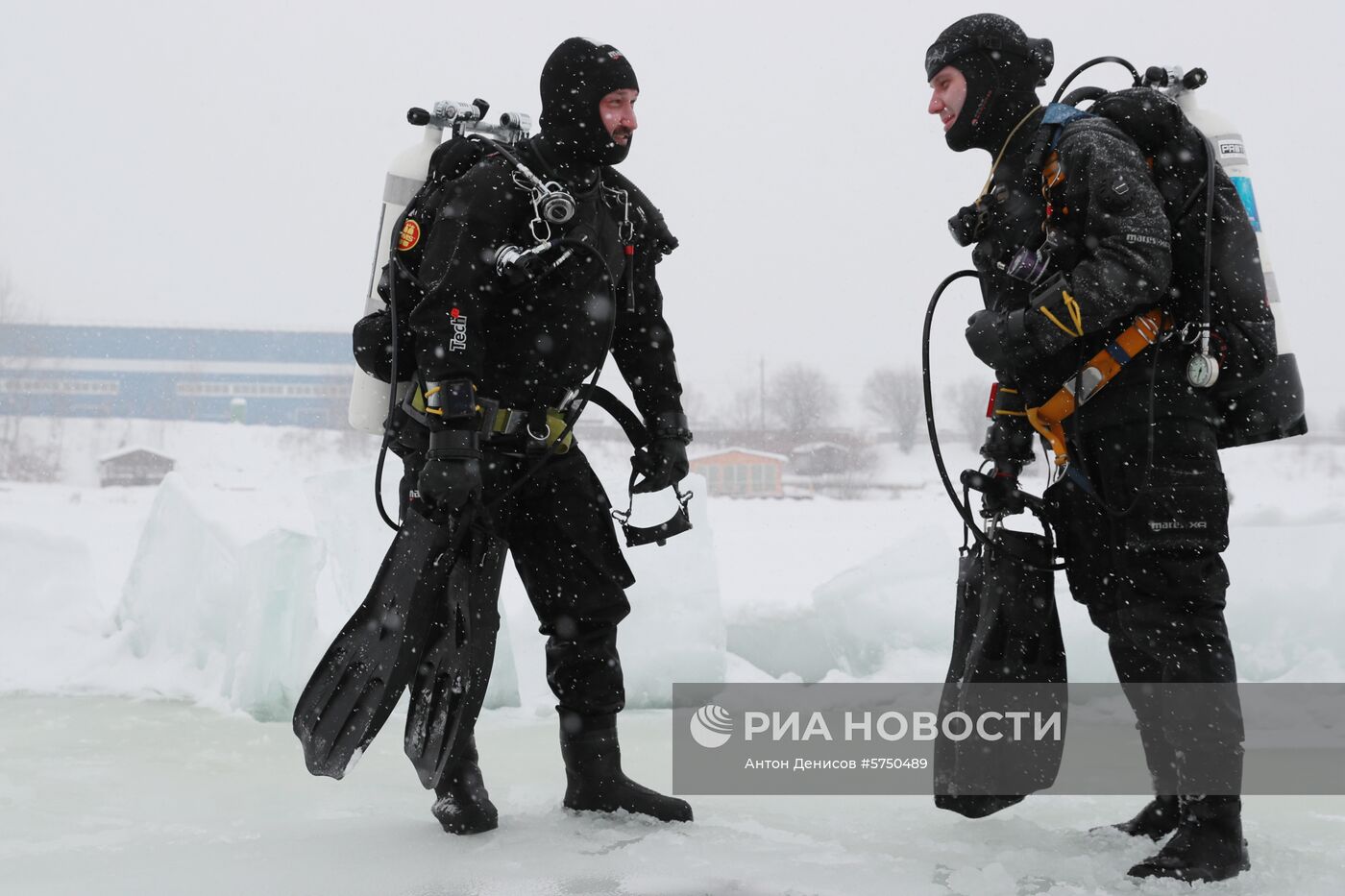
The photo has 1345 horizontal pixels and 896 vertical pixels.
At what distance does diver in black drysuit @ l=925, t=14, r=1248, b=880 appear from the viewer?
6.51ft

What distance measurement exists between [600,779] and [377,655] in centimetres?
61

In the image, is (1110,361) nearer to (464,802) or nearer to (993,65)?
(993,65)

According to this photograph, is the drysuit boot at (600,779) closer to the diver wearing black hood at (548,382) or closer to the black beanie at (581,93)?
the diver wearing black hood at (548,382)

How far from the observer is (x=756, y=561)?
7000 millimetres

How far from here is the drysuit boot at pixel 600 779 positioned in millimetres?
2432

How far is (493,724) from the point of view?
373cm

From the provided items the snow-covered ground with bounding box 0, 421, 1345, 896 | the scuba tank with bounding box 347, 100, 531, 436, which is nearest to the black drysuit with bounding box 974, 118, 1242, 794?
the snow-covered ground with bounding box 0, 421, 1345, 896

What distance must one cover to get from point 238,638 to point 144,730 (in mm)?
605

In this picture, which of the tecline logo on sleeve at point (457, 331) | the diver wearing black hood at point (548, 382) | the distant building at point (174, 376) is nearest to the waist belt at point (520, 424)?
the diver wearing black hood at point (548, 382)

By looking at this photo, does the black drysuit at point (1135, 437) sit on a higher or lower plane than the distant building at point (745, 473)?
higher

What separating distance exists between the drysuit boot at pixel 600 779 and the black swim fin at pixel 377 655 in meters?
0.44

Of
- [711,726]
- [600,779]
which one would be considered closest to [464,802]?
[600,779]

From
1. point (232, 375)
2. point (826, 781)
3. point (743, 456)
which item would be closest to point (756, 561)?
point (826, 781)

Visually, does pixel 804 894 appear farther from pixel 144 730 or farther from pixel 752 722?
pixel 144 730
